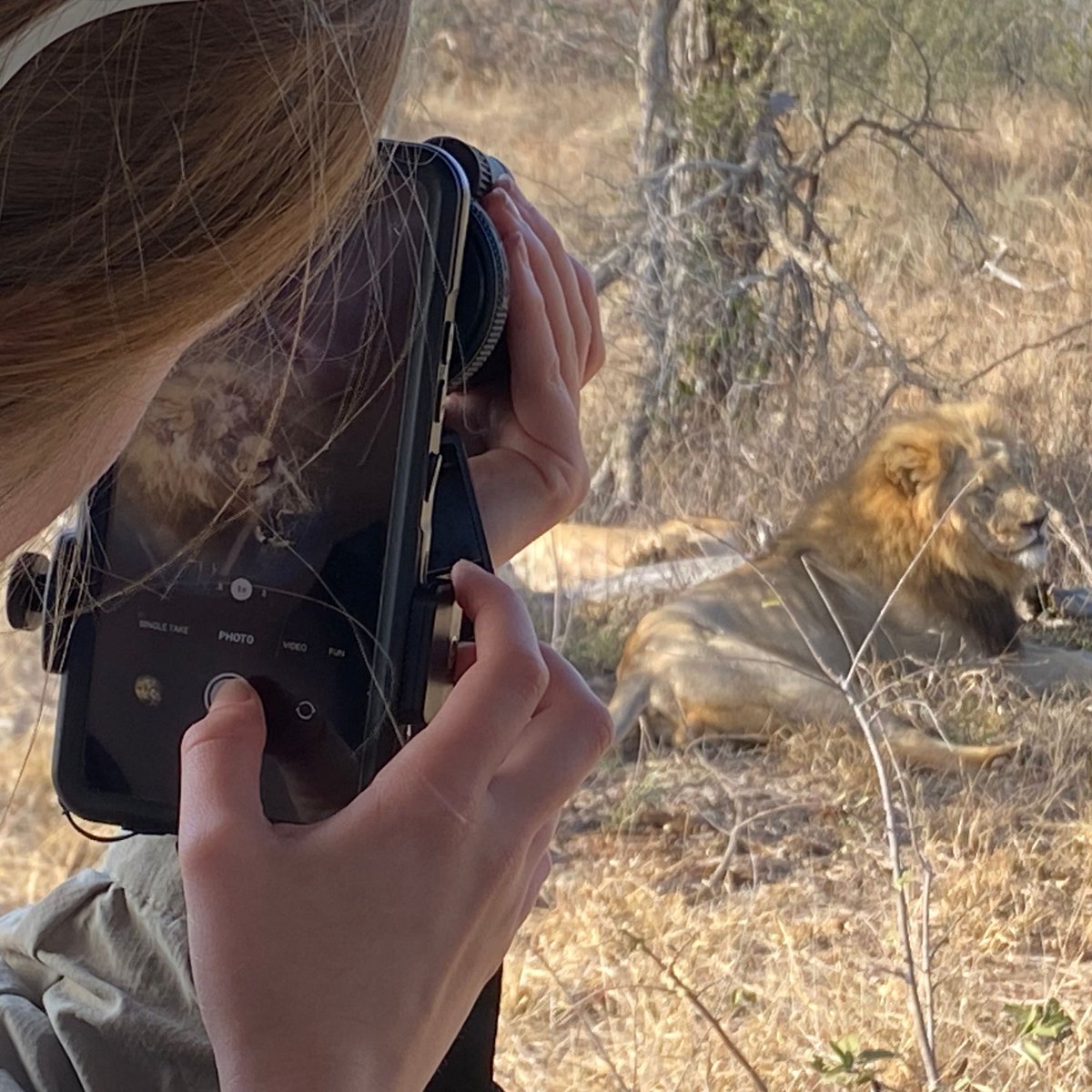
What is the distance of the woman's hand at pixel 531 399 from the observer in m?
0.57

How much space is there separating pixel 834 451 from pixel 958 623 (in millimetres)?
200

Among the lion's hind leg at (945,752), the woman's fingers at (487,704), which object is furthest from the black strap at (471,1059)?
the lion's hind leg at (945,752)

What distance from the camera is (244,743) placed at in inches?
16.3

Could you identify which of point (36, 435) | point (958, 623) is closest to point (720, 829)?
point (958, 623)

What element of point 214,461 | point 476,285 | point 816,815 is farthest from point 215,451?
point 816,815

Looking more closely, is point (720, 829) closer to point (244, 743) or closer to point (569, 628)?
point (569, 628)

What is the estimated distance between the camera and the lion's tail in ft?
3.86

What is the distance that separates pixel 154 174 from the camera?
0.32 metres

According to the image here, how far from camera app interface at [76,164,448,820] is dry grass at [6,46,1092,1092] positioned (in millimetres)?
135

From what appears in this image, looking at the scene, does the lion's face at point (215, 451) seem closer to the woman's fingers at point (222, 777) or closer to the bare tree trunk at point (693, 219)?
the woman's fingers at point (222, 777)

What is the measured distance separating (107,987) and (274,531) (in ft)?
0.61

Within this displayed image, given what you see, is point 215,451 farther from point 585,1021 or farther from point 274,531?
point 585,1021

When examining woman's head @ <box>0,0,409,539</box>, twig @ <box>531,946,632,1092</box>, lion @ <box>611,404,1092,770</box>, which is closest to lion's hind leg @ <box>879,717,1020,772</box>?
lion @ <box>611,404,1092,770</box>

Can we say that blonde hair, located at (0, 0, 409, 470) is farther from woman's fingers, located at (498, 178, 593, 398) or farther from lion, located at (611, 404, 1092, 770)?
lion, located at (611, 404, 1092, 770)
